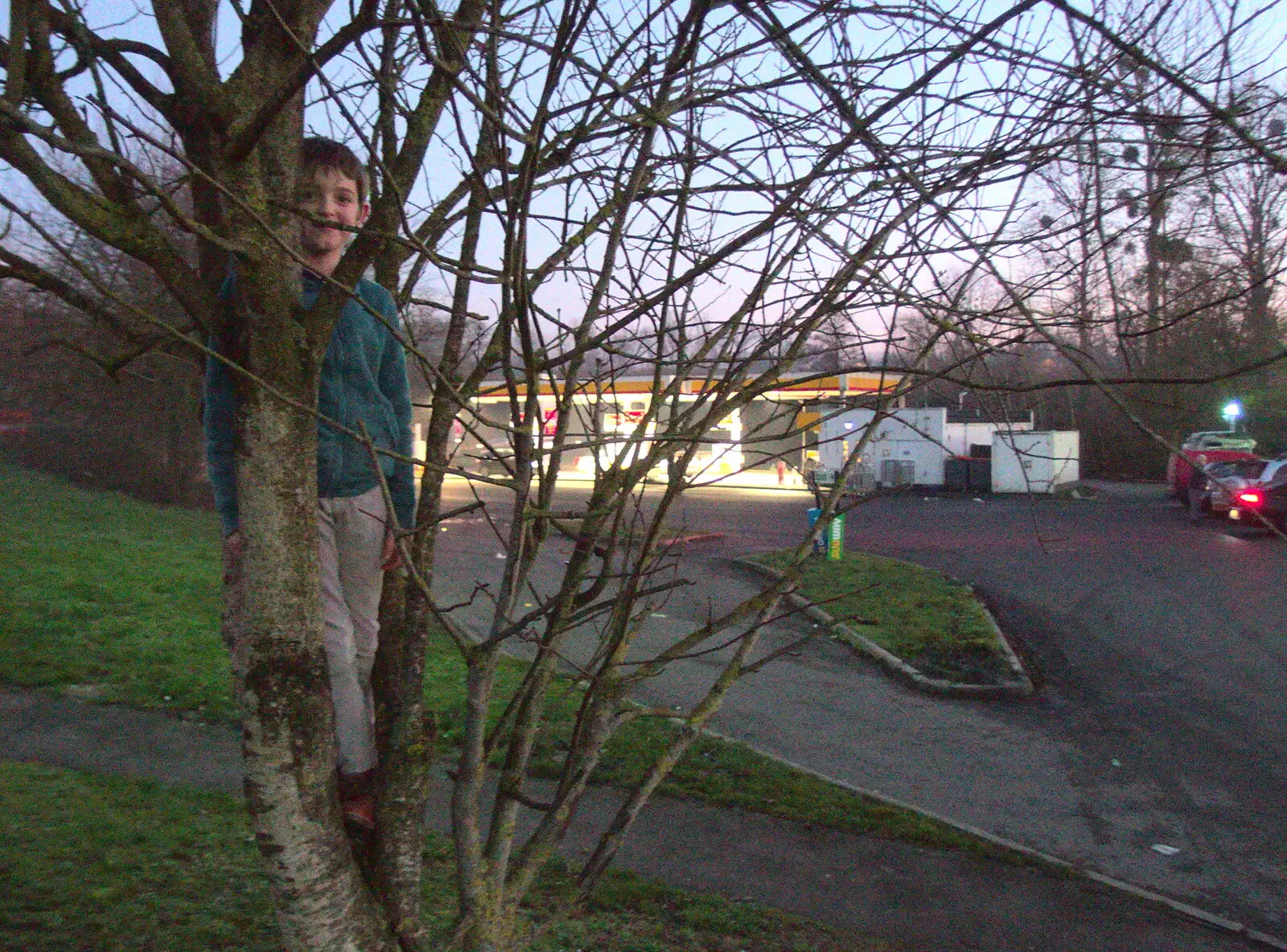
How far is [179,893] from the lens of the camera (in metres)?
4.20

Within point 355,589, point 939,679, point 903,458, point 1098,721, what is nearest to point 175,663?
point 355,589

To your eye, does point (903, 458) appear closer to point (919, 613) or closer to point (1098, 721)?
point (919, 613)

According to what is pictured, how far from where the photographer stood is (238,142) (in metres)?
2.46

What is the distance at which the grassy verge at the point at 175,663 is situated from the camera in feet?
21.2

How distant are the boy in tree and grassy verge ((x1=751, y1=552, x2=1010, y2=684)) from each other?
561 centimetres

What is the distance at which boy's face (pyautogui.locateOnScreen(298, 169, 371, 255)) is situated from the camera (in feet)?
9.14

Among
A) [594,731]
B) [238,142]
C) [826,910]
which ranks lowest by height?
[826,910]

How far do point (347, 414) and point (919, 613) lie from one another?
10782 millimetres

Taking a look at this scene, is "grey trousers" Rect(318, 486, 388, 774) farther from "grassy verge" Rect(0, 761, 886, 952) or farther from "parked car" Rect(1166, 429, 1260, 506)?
"parked car" Rect(1166, 429, 1260, 506)

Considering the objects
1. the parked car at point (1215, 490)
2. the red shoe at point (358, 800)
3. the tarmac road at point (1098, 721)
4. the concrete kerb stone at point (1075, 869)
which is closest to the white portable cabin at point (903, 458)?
the parked car at point (1215, 490)

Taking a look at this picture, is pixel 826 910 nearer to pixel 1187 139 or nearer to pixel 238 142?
pixel 1187 139

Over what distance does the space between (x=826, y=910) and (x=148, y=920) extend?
293cm

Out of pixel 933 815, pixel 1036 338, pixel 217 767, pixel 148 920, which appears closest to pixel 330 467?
pixel 1036 338

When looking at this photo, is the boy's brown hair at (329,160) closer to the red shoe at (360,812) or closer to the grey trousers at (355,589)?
the grey trousers at (355,589)
